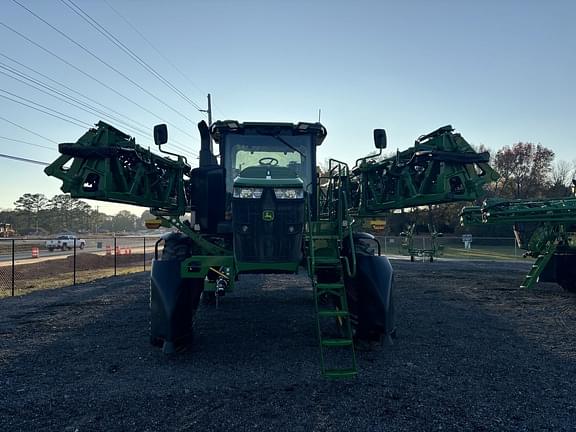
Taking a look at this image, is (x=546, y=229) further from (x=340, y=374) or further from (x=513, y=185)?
(x=513, y=185)

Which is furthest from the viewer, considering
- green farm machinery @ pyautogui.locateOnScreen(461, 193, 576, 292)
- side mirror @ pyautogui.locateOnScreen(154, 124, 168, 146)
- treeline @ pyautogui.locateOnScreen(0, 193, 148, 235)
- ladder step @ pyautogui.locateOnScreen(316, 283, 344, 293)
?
treeline @ pyautogui.locateOnScreen(0, 193, 148, 235)

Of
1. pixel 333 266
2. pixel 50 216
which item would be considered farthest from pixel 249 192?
pixel 50 216

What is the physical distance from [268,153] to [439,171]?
2518 mm

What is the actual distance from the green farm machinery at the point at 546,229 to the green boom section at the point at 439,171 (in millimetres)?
6557

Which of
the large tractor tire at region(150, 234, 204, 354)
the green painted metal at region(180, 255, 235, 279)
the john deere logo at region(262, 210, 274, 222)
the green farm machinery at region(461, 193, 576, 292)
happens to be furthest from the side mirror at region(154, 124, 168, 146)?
the green farm machinery at region(461, 193, 576, 292)

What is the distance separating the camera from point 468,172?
5.70 m

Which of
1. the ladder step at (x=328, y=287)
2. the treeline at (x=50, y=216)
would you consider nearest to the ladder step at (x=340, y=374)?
the ladder step at (x=328, y=287)

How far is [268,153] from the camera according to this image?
263 inches

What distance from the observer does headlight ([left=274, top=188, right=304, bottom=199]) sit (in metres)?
5.41

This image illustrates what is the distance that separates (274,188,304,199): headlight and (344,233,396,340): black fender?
135 centimetres

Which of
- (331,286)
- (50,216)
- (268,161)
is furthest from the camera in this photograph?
(50,216)

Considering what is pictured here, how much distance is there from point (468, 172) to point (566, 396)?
9.09 ft

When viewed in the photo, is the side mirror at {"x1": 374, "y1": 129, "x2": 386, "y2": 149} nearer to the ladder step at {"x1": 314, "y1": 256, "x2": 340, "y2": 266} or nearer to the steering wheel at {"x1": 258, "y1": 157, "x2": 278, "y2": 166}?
the steering wheel at {"x1": 258, "y1": 157, "x2": 278, "y2": 166}

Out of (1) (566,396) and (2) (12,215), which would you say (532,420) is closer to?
(1) (566,396)
